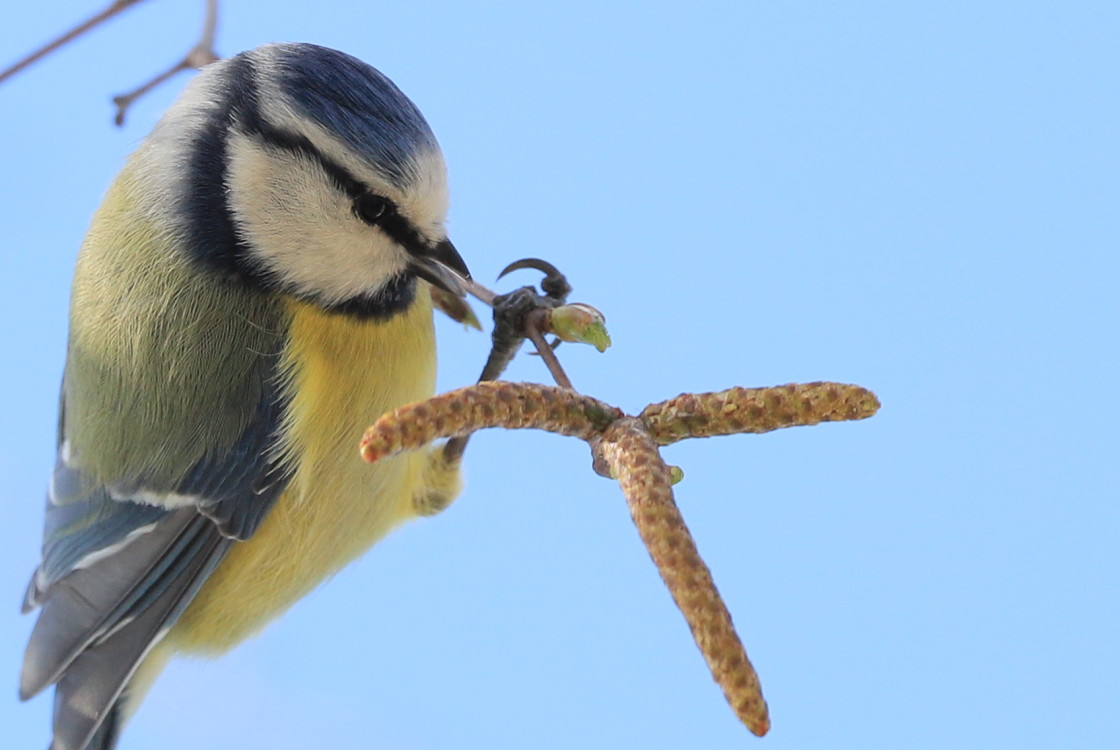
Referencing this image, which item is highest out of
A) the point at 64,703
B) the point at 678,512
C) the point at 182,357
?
the point at 182,357

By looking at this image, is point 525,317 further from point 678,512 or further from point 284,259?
point 678,512

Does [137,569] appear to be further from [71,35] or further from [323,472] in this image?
[71,35]

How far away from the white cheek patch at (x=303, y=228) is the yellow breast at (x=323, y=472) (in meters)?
0.04

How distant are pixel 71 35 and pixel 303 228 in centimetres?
23

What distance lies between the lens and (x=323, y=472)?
988 millimetres

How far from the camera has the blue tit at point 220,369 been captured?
92 centimetres

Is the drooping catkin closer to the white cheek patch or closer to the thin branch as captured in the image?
the thin branch

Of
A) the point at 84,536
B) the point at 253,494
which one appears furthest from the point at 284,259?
the point at 84,536

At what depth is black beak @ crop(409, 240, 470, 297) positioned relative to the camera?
2.93 ft

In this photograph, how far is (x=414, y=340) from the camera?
1.00 m

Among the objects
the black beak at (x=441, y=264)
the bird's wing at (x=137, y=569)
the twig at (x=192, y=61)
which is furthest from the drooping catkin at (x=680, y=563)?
Result: the twig at (x=192, y=61)

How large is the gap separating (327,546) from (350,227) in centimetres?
30

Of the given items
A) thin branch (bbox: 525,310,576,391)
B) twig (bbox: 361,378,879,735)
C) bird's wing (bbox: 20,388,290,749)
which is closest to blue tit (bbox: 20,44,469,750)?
bird's wing (bbox: 20,388,290,749)

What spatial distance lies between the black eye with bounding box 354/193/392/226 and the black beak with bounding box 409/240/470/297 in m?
0.04
